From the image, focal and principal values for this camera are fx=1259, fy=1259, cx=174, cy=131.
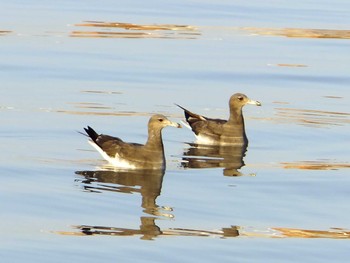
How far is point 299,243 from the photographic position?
11.9 meters

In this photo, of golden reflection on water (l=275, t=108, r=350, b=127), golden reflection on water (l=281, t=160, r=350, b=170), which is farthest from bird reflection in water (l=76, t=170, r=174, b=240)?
golden reflection on water (l=275, t=108, r=350, b=127)

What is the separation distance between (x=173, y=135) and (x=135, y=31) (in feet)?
40.4

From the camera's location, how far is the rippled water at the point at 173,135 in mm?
11922

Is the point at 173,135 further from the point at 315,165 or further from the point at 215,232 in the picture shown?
the point at 215,232

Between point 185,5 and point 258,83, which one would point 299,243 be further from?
point 185,5

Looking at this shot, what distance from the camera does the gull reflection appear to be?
13.7 metres

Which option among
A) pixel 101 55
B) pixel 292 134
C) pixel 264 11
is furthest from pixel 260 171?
pixel 264 11

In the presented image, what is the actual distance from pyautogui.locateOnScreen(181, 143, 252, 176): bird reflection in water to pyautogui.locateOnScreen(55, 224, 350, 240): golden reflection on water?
11.3 feet

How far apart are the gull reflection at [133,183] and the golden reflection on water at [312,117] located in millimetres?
4682

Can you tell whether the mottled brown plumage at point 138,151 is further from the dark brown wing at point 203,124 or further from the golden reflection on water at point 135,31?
the golden reflection on water at point 135,31

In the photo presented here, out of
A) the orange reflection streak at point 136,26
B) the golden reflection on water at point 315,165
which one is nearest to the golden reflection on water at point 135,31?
the orange reflection streak at point 136,26

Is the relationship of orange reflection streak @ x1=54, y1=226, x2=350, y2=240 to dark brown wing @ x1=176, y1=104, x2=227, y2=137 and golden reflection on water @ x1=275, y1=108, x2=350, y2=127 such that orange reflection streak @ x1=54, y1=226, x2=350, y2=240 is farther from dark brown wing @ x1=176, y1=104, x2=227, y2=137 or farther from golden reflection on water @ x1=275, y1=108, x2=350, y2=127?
golden reflection on water @ x1=275, y1=108, x2=350, y2=127

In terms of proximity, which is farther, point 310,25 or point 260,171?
point 310,25

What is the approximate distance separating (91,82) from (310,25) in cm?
1158
